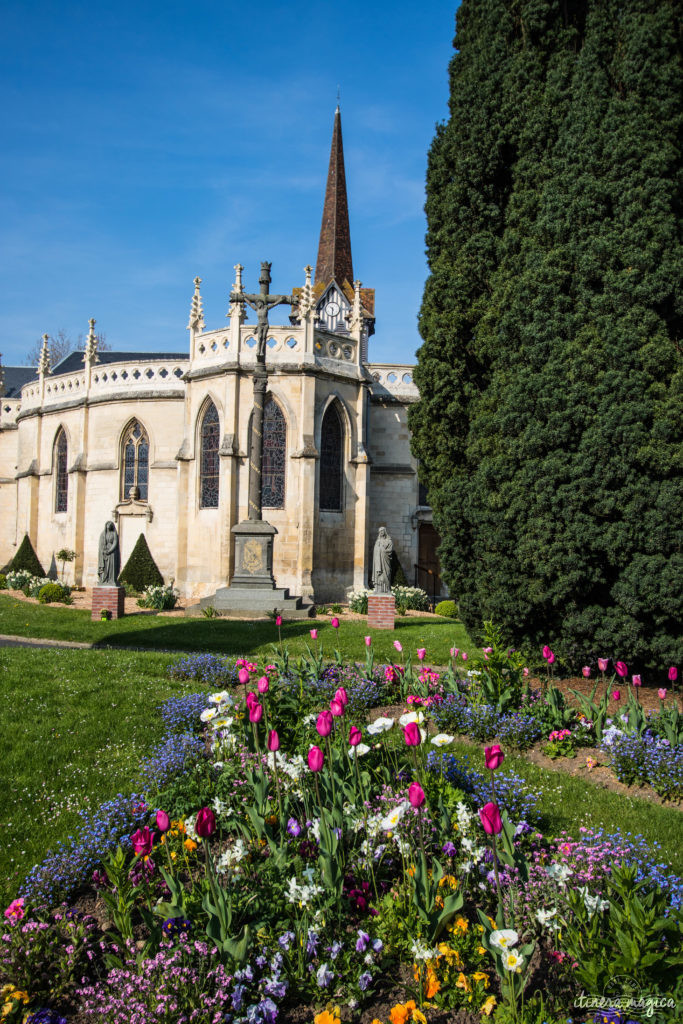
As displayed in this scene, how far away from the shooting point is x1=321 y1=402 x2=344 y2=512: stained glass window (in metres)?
22.6

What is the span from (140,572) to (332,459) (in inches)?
291

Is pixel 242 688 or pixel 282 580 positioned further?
pixel 282 580

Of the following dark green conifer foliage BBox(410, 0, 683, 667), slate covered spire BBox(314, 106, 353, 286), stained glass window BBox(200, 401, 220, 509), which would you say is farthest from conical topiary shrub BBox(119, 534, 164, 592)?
slate covered spire BBox(314, 106, 353, 286)

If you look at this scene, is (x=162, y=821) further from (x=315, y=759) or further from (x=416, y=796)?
(x=416, y=796)

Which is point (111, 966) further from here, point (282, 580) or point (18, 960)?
point (282, 580)

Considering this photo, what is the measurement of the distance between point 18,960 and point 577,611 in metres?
7.01

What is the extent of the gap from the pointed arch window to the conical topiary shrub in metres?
2.45

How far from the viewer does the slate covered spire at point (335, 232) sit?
133ft

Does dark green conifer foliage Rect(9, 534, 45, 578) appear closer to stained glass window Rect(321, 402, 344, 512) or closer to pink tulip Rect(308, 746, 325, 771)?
stained glass window Rect(321, 402, 344, 512)

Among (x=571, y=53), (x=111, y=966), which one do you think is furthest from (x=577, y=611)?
(x=571, y=53)

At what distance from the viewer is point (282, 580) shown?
2123cm

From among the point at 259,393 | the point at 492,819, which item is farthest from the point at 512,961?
the point at 259,393

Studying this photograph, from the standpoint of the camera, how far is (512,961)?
288 cm

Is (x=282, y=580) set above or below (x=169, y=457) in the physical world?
below
